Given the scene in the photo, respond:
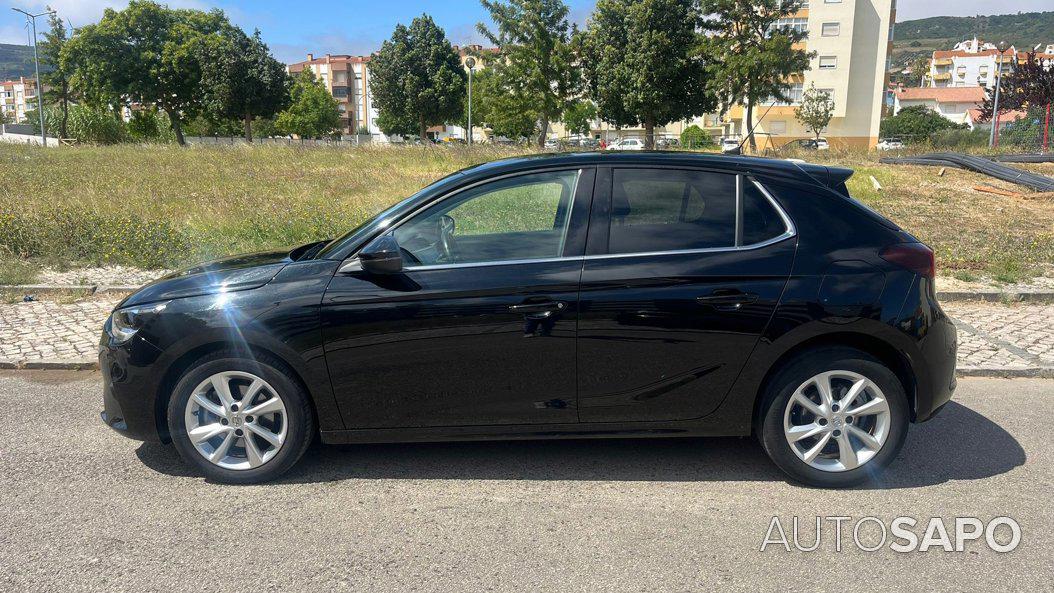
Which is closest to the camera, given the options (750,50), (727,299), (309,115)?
(727,299)

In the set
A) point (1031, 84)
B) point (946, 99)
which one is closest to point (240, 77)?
point (1031, 84)

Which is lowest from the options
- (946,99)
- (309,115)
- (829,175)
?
(829,175)

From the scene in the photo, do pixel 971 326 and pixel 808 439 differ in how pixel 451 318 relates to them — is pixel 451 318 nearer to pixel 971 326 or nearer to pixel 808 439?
pixel 808 439

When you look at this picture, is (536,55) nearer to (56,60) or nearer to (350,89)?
(56,60)

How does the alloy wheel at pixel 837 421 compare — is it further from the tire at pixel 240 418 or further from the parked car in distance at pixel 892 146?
the parked car in distance at pixel 892 146

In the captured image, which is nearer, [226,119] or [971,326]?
[971,326]

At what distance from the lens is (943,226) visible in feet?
39.5

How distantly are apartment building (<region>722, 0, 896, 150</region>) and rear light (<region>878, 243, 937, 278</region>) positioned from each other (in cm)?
6788

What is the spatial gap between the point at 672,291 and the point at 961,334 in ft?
15.0

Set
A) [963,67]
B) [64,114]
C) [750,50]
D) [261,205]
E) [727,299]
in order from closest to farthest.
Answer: [727,299] < [261,205] < [750,50] < [64,114] < [963,67]

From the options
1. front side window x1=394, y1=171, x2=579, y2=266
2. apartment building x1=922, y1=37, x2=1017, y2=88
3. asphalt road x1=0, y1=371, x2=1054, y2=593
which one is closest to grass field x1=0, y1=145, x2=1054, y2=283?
asphalt road x1=0, y1=371, x2=1054, y2=593

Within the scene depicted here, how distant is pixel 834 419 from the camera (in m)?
3.85

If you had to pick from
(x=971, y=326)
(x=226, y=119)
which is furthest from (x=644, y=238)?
(x=226, y=119)

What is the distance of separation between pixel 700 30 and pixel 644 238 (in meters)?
36.6
